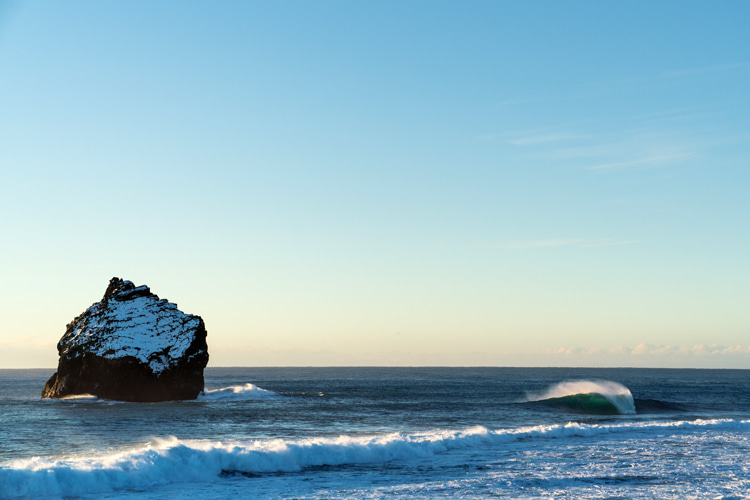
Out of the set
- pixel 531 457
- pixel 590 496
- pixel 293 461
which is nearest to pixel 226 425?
pixel 293 461

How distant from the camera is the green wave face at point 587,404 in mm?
52031

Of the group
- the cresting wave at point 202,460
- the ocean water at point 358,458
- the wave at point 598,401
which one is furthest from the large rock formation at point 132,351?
the cresting wave at point 202,460

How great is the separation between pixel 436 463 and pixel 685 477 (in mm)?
9046

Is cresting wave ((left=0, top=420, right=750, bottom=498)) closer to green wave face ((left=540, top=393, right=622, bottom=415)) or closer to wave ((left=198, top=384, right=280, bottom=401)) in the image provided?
green wave face ((left=540, top=393, right=622, bottom=415))

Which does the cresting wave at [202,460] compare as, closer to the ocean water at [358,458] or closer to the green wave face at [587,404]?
the ocean water at [358,458]

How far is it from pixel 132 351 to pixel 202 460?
44377 millimetres

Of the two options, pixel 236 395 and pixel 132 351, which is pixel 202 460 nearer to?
pixel 132 351

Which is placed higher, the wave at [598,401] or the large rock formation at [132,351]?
the large rock formation at [132,351]

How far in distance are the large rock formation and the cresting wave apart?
40.0m

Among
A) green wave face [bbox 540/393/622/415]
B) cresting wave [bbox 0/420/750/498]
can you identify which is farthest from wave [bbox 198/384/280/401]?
cresting wave [bbox 0/420/750/498]

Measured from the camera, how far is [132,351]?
60.9 m

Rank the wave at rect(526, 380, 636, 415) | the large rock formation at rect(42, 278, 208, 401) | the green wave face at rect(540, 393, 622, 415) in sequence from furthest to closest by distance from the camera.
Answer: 1. the large rock formation at rect(42, 278, 208, 401)
2. the wave at rect(526, 380, 636, 415)
3. the green wave face at rect(540, 393, 622, 415)

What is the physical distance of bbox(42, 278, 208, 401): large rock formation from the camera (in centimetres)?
6047

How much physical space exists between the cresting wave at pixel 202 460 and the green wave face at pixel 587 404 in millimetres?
23467
